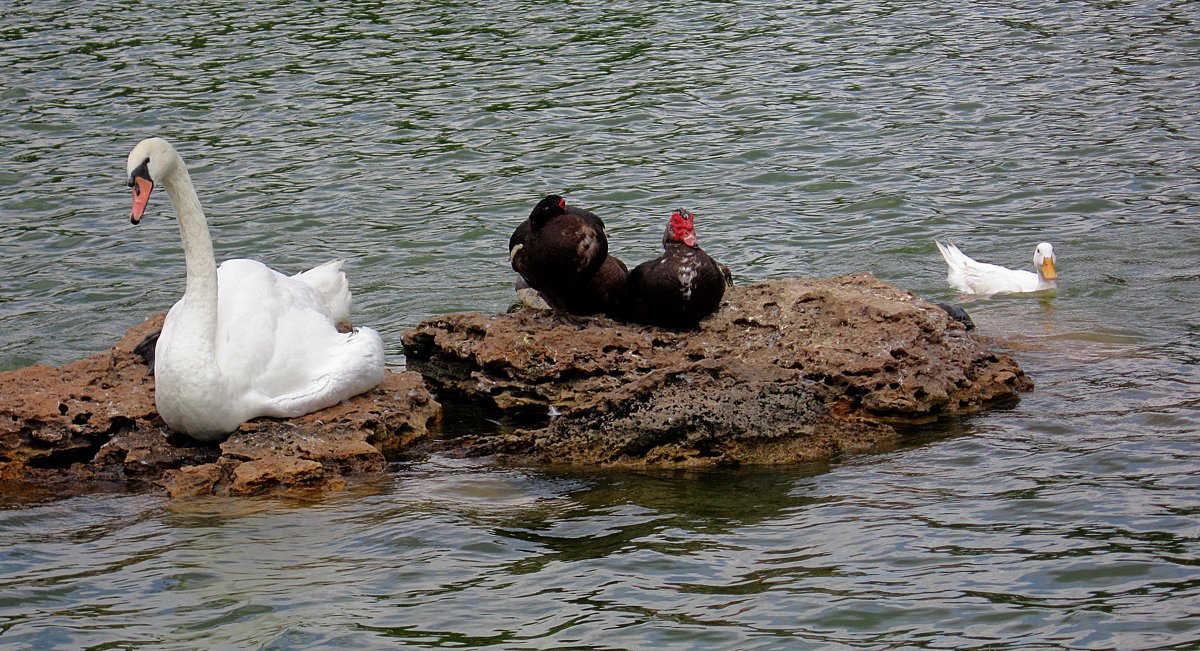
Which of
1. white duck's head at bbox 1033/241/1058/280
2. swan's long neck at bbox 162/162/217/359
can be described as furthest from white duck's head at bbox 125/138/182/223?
white duck's head at bbox 1033/241/1058/280

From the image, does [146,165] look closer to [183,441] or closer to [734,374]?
[183,441]

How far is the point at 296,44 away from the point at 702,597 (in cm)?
1445

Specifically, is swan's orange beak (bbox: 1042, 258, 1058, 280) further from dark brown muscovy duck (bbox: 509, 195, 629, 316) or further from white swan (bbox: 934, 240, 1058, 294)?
dark brown muscovy duck (bbox: 509, 195, 629, 316)

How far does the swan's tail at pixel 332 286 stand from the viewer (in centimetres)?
845

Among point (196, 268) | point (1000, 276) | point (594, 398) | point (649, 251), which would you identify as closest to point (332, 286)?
point (196, 268)

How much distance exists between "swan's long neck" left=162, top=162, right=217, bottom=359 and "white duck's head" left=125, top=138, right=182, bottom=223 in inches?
5.3

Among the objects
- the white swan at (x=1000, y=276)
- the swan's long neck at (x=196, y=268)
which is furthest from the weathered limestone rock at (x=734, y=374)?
the white swan at (x=1000, y=276)

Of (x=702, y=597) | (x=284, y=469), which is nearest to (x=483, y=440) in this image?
(x=284, y=469)

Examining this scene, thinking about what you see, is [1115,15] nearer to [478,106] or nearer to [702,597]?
[478,106]

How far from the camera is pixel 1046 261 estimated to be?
1052 cm

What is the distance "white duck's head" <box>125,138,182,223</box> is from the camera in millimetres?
6973

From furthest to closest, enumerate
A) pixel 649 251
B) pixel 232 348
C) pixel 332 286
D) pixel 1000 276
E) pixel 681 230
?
1. pixel 649 251
2. pixel 1000 276
3. pixel 332 286
4. pixel 681 230
5. pixel 232 348

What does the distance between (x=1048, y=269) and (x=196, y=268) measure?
6.41 metres

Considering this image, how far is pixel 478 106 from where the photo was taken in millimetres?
15531
